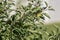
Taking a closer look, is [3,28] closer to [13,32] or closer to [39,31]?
[13,32]

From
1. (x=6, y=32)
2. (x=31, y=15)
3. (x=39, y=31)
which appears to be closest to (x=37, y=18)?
(x=31, y=15)

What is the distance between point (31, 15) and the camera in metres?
1.41

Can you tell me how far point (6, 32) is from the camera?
1.30 meters

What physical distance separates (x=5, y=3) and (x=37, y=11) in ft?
0.79

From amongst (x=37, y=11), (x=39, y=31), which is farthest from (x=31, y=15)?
(x=39, y=31)

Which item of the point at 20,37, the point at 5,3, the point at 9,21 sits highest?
the point at 5,3

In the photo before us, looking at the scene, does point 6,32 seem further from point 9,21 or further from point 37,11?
point 37,11

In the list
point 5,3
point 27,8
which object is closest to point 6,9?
point 5,3

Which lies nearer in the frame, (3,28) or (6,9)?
(3,28)

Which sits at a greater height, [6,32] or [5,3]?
[5,3]

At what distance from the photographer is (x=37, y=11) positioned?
1.41 m

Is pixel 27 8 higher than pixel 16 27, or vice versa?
pixel 27 8

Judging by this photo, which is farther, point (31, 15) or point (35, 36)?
point (31, 15)

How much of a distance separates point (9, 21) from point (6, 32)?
8 centimetres
